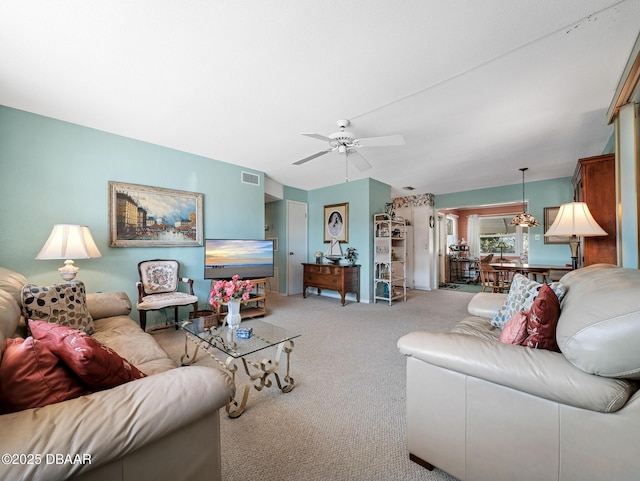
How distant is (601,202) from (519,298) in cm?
197

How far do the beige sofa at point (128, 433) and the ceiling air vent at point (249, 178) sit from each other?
12.0 feet

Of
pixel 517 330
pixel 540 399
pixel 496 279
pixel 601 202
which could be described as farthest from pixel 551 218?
pixel 540 399

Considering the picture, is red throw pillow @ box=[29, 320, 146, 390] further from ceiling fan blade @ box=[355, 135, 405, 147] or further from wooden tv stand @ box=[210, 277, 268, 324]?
wooden tv stand @ box=[210, 277, 268, 324]

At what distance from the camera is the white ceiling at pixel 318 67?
160cm

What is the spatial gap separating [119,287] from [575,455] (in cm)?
413

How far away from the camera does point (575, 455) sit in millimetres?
904

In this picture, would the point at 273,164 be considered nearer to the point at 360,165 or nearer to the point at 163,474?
the point at 360,165

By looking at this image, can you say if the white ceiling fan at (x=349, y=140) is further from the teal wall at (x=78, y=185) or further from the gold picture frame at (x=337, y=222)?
the gold picture frame at (x=337, y=222)

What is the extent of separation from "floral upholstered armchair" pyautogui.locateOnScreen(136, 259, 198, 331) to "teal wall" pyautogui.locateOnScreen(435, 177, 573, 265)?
6413 mm

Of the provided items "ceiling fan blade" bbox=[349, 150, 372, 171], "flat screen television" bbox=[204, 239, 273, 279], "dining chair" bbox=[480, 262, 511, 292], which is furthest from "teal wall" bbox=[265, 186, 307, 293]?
"dining chair" bbox=[480, 262, 511, 292]

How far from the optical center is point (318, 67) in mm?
2053

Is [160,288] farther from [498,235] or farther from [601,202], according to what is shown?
[498,235]

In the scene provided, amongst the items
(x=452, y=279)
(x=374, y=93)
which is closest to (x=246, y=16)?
(x=374, y=93)

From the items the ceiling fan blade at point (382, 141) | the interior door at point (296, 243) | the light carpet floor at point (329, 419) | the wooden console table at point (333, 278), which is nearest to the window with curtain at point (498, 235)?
the wooden console table at point (333, 278)
